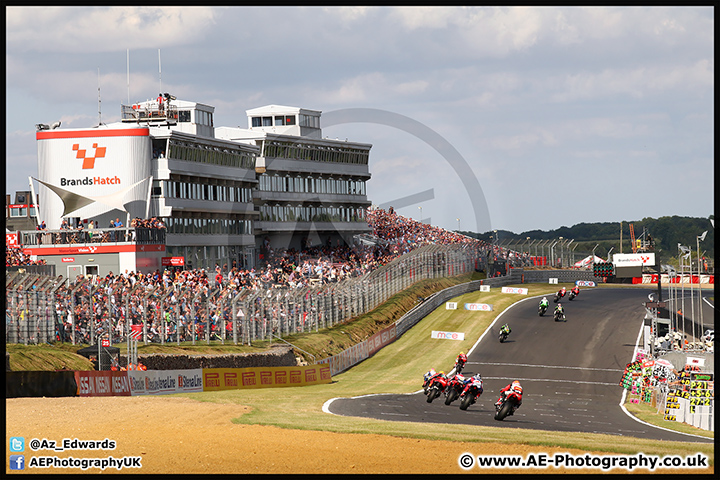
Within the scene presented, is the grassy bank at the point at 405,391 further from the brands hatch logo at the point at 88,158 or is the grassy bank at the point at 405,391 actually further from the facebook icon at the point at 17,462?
the brands hatch logo at the point at 88,158

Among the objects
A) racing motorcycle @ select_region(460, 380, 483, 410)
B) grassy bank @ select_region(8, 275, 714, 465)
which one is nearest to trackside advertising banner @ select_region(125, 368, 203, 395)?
grassy bank @ select_region(8, 275, 714, 465)

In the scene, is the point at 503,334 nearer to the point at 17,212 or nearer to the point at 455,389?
the point at 455,389

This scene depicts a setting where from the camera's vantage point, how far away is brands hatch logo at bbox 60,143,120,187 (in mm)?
54062

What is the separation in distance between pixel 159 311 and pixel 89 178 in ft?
84.7

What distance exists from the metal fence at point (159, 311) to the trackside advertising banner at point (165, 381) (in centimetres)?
161

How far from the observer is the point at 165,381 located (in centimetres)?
2909

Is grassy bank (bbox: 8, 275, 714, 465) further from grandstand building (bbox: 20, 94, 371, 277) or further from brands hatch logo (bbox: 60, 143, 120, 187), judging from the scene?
brands hatch logo (bbox: 60, 143, 120, 187)

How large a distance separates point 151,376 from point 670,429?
16.4 metres

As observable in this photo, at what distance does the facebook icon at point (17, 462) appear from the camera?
611 inches

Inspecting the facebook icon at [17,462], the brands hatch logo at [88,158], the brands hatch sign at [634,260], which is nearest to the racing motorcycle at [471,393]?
the facebook icon at [17,462]

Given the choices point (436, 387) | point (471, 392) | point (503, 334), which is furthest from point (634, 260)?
point (471, 392)

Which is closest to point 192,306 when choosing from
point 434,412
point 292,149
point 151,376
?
point 151,376

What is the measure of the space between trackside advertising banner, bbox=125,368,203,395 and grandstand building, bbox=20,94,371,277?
1942 centimetres
